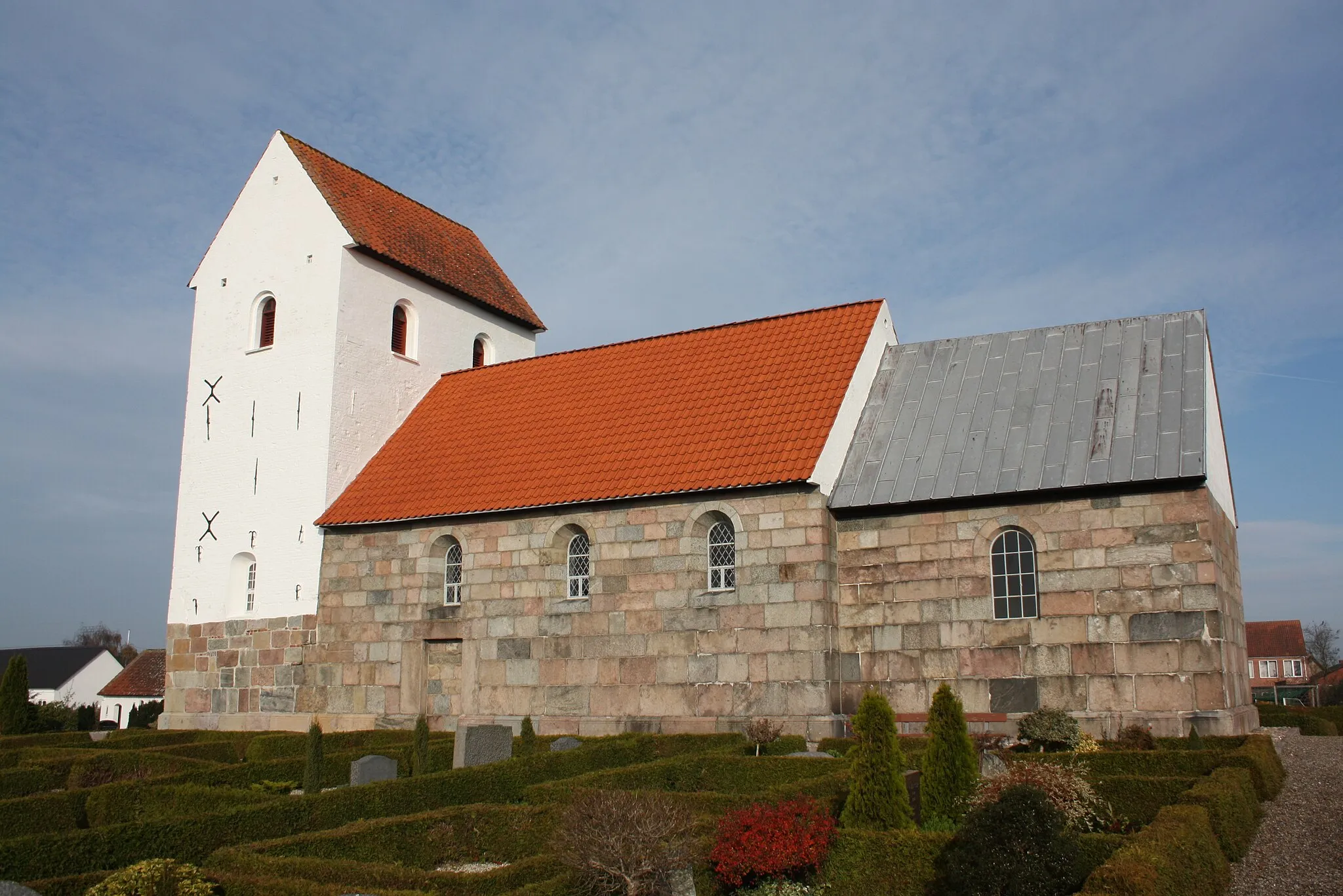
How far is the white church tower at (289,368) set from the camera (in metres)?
18.2

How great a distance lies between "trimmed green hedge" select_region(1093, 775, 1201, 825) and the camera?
9.28m

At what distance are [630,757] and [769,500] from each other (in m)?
3.81

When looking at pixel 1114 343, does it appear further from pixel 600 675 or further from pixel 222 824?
pixel 222 824

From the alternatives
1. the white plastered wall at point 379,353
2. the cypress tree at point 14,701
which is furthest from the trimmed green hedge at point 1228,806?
the cypress tree at point 14,701

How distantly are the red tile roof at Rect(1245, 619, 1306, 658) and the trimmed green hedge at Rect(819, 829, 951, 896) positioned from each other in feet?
177

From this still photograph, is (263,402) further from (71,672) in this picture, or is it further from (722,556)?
(71,672)

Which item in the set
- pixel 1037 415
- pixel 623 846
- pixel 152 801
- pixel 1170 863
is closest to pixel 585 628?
pixel 152 801

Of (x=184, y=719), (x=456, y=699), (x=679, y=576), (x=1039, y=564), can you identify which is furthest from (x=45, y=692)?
(x=1039, y=564)

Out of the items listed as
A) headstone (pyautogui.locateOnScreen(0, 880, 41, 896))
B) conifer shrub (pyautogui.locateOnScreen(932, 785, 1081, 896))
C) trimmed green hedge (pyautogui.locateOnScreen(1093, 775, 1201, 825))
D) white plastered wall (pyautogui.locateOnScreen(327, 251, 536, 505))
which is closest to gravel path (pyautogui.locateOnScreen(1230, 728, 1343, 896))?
trimmed green hedge (pyautogui.locateOnScreen(1093, 775, 1201, 825))

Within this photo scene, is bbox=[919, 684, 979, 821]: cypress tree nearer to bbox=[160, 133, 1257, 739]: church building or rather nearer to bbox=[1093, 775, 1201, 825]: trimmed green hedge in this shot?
bbox=[1093, 775, 1201, 825]: trimmed green hedge

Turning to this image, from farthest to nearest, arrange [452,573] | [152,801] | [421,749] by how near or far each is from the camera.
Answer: [452,573], [421,749], [152,801]

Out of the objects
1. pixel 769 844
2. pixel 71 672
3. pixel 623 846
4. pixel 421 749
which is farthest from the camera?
pixel 71 672

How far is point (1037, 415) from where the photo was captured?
14844 millimetres

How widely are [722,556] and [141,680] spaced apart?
39.0 meters
